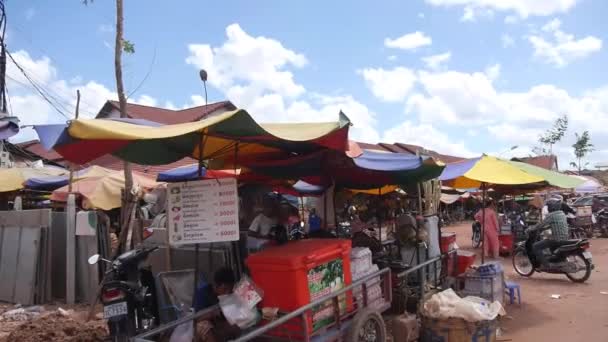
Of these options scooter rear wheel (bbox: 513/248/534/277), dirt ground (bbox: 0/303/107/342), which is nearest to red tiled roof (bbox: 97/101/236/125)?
scooter rear wheel (bbox: 513/248/534/277)

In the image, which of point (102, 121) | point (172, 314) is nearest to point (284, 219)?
point (172, 314)

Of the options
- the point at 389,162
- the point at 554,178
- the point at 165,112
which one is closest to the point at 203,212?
the point at 389,162

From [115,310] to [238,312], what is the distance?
1.24 m

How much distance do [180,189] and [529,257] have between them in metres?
8.23

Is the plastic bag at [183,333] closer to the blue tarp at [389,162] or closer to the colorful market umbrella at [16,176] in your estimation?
the blue tarp at [389,162]

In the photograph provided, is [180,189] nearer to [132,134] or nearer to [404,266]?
[132,134]

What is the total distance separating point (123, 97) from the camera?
754cm

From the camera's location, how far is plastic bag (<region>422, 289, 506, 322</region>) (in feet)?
16.1

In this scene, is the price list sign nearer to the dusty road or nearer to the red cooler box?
the red cooler box

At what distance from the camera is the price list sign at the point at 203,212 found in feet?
13.8

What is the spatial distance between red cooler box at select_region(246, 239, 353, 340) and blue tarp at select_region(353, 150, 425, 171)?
1407 mm

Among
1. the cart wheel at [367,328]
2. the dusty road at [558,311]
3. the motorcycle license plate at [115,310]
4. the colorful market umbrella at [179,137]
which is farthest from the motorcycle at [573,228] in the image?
the motorcycle license plate at [115,310]

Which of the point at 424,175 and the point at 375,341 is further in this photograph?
the point at 424,175

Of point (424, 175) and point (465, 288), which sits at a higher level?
point (424, 175)
